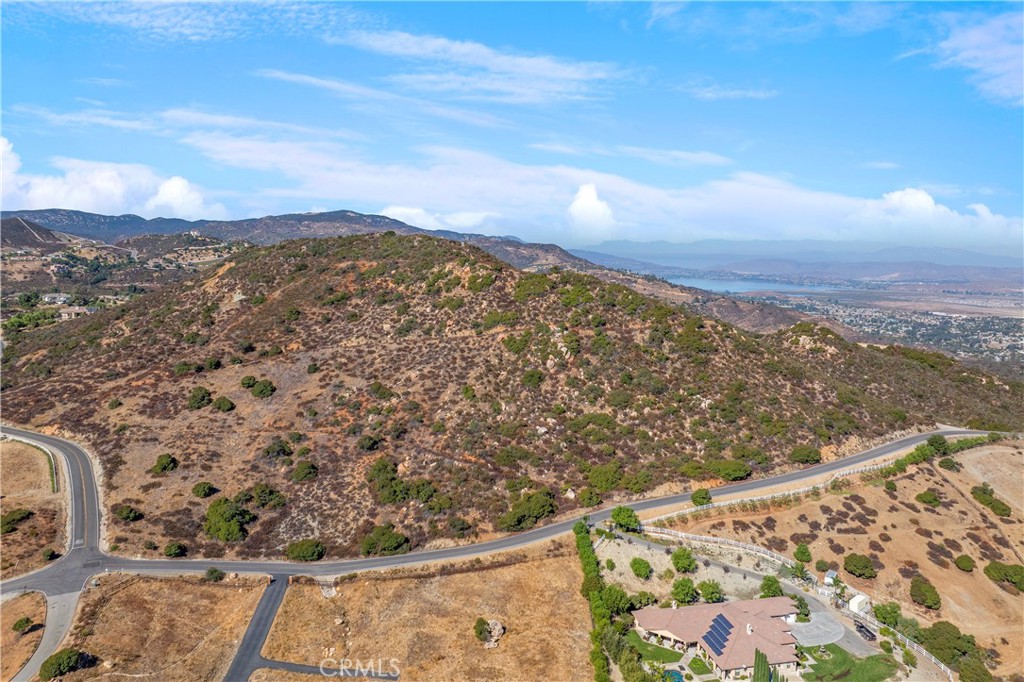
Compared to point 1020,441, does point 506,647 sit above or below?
below

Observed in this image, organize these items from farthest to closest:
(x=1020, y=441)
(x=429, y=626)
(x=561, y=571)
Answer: (x=1020, y=441), (x=561, y=571), (x=429, y=626)

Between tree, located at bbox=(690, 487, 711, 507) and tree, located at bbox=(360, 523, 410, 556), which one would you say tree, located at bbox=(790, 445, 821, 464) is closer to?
tree, located at bbox=(690, 487, 711, 507)

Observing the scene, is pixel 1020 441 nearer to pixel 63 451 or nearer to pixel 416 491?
pixel 416 491

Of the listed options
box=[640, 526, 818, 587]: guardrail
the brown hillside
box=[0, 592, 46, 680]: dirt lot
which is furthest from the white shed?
box=[0, 592, 46, 680]: dirt lot

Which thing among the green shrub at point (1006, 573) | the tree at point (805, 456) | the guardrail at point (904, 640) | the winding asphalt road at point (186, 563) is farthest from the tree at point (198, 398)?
the green shrub at point (1006, 573)

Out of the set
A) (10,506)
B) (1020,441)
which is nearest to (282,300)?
(10,506)

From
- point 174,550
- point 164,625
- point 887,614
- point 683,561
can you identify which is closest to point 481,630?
point 683,561

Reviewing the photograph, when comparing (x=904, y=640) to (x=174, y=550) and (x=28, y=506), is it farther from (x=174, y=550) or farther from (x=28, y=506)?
(x=28, y=506)

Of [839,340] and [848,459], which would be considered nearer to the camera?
[848,459]
